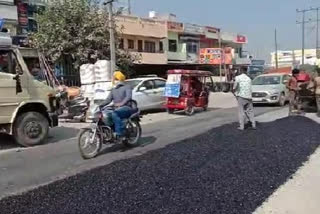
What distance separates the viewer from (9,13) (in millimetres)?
28391

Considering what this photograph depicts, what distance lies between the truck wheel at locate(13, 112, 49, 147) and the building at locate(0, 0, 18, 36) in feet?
54.8

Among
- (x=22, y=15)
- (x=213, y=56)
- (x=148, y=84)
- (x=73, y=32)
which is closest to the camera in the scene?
(x=148, y=84)

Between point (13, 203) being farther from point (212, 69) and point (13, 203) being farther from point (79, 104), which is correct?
point (212, 69)

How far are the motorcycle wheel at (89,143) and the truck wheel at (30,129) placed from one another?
2426 mm

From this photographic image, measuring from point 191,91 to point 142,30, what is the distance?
26197 mm

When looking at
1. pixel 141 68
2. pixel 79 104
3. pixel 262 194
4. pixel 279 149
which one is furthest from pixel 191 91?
pixel 141 68

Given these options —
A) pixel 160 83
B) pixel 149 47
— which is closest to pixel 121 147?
pixel 160 83

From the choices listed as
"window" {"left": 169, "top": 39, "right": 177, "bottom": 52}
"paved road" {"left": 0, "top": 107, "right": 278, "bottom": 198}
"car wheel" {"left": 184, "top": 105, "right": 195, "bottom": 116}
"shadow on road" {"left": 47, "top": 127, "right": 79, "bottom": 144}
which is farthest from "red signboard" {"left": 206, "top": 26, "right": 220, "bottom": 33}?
"shadow on road" {"left": 47, "top": 127, "right": 79, "bottom": 144}

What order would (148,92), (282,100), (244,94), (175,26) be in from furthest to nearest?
(175,26), (282,100), (148,92), (244,94)

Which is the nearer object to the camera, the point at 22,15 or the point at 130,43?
the point at 22,15

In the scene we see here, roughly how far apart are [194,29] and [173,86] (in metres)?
40.5

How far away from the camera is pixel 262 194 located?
659 centimetres

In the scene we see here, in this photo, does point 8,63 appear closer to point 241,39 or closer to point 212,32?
point 212,32

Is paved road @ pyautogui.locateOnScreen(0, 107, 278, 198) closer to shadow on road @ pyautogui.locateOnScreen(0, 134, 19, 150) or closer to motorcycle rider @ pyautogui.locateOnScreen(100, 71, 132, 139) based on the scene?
motorcycle rider @ pyautogui.locateOnScreen(100, 71, 132, 139)
